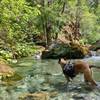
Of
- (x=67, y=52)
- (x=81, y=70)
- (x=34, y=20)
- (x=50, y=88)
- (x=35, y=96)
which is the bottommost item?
(x=67, y=52)

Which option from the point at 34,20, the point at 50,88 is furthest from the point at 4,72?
the point at 34,20

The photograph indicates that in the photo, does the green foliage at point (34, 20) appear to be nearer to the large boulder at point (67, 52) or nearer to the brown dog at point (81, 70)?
the large boulder at point (67, 52)

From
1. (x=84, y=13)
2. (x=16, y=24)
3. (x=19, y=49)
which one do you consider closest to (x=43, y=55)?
(x=19, y=49)

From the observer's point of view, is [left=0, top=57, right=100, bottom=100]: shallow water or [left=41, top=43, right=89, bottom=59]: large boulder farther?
[left=41, top=43, right=89, bottom=59]: large boulder

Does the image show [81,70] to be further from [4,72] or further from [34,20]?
[34,20]

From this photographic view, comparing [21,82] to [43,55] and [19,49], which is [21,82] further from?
[43,55]

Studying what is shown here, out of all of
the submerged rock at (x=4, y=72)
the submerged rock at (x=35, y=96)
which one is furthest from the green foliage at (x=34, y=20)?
the submerged rock at (x=35, y=96)

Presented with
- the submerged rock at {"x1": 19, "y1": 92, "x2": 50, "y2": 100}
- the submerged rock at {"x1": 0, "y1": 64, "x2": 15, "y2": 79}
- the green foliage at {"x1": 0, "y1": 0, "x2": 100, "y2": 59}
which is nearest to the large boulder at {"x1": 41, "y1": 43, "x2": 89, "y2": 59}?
the green foliage at {"x1": 0, "y1": 0, "x2": 100, "y2": 59}

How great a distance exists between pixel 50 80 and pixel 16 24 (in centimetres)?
773

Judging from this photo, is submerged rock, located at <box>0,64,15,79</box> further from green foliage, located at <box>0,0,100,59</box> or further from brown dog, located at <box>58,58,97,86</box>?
green foliage, located at <box>0,0,100,59</box>

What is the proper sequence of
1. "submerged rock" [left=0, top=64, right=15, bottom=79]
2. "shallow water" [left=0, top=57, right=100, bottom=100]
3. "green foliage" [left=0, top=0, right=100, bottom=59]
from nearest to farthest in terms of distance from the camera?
"shallow water" [left=0, top=57, right=100, bottom=100], "submerged rock" [left=0, top=64, right=15, bottom=79], "green foliage" [left=0, top=0, right=100, bottom=59]

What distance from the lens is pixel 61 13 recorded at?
3544cm

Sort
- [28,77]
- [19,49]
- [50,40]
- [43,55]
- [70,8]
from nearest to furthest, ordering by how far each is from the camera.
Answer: [28,77], [19,49], [43,55], [50,40], [70,8]

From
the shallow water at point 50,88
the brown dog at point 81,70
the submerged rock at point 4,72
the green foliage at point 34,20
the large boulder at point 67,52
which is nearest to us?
the shallow water at point 50,88
